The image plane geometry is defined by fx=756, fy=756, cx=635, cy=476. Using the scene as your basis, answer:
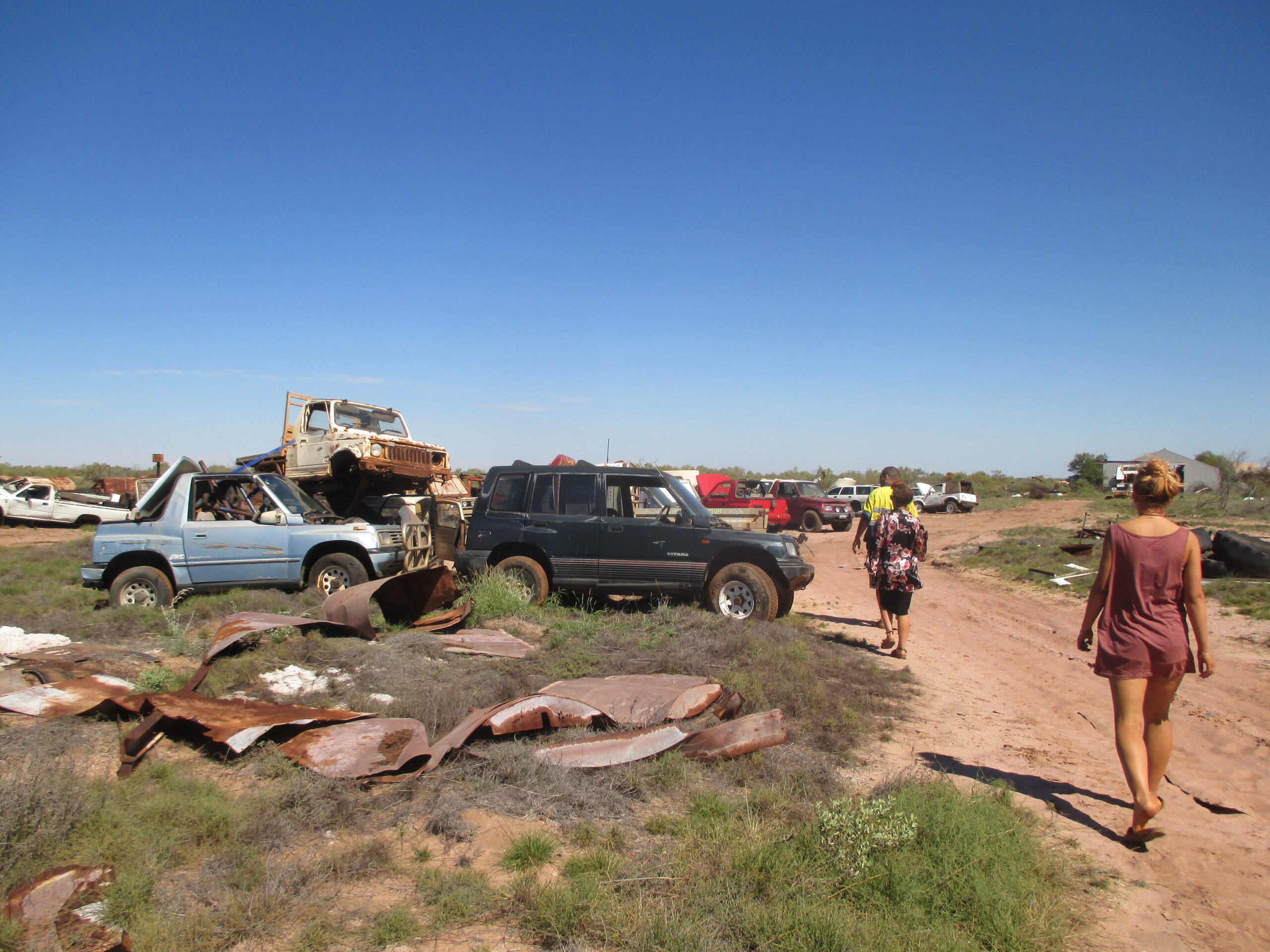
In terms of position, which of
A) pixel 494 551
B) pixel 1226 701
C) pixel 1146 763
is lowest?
pixel 1226 701

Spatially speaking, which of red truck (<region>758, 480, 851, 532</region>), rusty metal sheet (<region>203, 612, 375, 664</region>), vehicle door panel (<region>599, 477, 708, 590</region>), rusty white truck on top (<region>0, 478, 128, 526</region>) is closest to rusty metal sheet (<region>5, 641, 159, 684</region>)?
rusty metal sheet (<region>203, 612, 375, 664</region>)

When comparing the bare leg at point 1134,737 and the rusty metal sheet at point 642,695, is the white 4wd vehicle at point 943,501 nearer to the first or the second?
the rusty metal sheet at point 642,695

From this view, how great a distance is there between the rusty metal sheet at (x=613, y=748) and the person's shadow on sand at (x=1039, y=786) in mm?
1609

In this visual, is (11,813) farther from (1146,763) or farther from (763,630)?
(763,630)

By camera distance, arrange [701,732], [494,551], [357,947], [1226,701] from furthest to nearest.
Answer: [494,551], [1226,701], [701,732], [357,947]

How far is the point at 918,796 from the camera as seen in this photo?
372cm

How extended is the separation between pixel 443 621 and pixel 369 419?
9687 mm

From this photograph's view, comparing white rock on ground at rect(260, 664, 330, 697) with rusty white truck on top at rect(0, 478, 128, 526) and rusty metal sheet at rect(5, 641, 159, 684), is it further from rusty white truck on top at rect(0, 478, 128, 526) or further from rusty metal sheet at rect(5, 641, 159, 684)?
rusty white truck on top at rect(0, 478, 128, 526)

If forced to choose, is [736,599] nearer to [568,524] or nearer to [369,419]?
[568,524]

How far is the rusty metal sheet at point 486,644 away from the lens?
6797 millimetres

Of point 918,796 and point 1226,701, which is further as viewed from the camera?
point 1226,701

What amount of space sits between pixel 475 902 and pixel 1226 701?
21.8 feet

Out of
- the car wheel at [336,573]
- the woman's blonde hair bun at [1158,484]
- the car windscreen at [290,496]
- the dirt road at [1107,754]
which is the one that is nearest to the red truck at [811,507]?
the dirt road at [1107,754]

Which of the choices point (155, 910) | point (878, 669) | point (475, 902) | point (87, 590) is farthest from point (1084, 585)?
point (87, 590)
